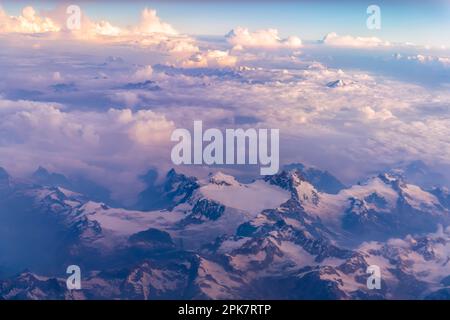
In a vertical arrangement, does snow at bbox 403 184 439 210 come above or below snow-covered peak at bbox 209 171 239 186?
below

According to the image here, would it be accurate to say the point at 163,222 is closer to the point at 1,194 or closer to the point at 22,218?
the point at 22,218

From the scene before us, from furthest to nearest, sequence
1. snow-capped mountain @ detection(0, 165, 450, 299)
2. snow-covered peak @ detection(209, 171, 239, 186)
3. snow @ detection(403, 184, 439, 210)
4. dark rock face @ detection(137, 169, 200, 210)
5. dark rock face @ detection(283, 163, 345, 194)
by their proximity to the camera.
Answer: dark rock face @ detection(283, 163, 345, 194), dark rock face @ detection(137, 169, 200, 210), snow @ detection(403, 184, 439, 210), snow-covered peak @ detection(209, 171, 239, 186), snow-capped mountain @ detection(0, 165, 450, 299)

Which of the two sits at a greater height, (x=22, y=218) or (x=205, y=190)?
(x=205, y=190)

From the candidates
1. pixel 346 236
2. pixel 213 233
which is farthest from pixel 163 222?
pixel 346 236

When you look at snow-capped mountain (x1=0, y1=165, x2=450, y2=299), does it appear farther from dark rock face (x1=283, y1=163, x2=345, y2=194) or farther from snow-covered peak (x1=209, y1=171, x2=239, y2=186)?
dark rock face (x1=283, y1=163, x2=345, y2=194)

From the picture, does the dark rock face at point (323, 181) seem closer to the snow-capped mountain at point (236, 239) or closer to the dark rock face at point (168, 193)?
the snow-capped mountain at point (236, 239)

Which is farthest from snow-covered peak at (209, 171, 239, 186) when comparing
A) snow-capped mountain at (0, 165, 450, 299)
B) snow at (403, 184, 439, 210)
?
snow at (403, 184, 439, 210)

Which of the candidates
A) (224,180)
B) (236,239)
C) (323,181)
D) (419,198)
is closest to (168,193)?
(224,180)

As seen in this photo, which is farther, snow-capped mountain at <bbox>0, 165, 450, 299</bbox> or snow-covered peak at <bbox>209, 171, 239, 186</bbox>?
snow-covered peak at <bbox>209, 171, 239, 186</bbox>
